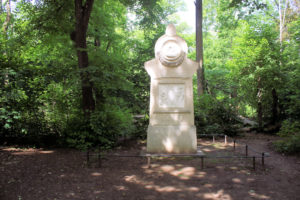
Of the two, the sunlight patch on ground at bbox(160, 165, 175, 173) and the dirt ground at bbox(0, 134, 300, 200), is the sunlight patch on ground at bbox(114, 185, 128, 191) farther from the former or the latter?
the sunlight patch on ground at bbox(160, 165, 175, 173)

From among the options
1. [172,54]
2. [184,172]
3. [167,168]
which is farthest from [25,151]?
[172,54]

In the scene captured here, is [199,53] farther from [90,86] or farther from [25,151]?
[25,151]

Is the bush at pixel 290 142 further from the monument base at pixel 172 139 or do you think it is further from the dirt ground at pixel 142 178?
the monument base at pixel 172 139

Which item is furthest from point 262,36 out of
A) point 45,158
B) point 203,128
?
point 45,158

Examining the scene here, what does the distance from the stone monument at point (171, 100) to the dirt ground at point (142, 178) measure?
458 millimetres

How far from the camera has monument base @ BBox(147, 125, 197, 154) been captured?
21.2 feet

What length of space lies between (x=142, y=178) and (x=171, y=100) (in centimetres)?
244

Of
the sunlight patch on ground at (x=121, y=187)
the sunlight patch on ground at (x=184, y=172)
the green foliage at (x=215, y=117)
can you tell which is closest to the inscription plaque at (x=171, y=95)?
the sunlight patch on ground at (x=184, y=172)

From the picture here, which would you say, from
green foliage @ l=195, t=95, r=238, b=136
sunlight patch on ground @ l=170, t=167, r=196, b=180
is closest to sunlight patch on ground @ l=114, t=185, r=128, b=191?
sunlight patch on ground @ l=170, t=167, r=196, b=180

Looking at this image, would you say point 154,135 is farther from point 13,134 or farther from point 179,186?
point 13,134

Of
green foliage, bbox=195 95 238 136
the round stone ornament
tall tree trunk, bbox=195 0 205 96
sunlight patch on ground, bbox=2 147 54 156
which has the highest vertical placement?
tall tree trunk, bbox=195 0 205 96

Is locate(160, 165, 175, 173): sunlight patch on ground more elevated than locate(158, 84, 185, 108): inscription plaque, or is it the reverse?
locate(158, 84, 185, 108): inscription plaque

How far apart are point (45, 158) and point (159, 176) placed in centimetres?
328

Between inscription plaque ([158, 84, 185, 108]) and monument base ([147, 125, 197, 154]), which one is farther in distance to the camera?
inscription plaque ([158, 84, 185, 108])
